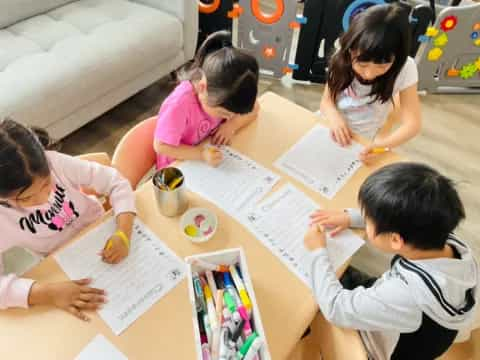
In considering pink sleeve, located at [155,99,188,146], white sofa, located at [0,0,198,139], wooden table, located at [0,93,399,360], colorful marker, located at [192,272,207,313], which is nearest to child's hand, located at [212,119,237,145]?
pink sleeve, located at [155,99,188,146]

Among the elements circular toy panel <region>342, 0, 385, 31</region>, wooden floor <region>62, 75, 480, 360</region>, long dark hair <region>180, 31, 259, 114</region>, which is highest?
long dark hair <region>180, 31, 259, 114</region>

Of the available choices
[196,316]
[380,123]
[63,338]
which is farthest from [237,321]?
[380,123]

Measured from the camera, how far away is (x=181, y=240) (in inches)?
34.9

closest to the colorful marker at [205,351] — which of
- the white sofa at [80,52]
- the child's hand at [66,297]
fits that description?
the child's hand at [66,297]

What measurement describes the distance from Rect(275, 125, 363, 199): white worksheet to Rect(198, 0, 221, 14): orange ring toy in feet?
4.66

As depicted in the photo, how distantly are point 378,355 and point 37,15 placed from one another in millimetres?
2189

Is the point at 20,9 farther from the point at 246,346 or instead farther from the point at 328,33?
the point at 246,346

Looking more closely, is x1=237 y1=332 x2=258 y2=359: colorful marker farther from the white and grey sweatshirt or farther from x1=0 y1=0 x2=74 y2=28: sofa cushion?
x1=0 y1=0 x2=74 y2=28: sofa cushion

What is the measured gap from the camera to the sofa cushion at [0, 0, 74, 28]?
1.85 meters

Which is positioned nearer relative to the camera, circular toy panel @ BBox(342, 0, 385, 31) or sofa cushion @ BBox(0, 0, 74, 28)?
sofa cushion @ BBox(0, 0, 74, 28)

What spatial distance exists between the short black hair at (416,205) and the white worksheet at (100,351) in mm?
569

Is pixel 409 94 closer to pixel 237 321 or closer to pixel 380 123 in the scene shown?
pixel 380 123

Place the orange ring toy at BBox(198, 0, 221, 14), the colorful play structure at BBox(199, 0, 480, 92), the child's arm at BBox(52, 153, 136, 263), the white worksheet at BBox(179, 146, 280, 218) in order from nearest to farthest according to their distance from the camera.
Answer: the child's arm at BBox(52, 153, 136, 263), the white worksheet at BBox(179, 146, 280, 218), the colorful play structure at BBox(199, 0, 480, 92), the orange ring toy at BBox(198, 0, 221, 14)

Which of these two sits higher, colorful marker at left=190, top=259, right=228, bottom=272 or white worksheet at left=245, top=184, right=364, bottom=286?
colorful marker at left=190, top=259, right=228, bottom=272
